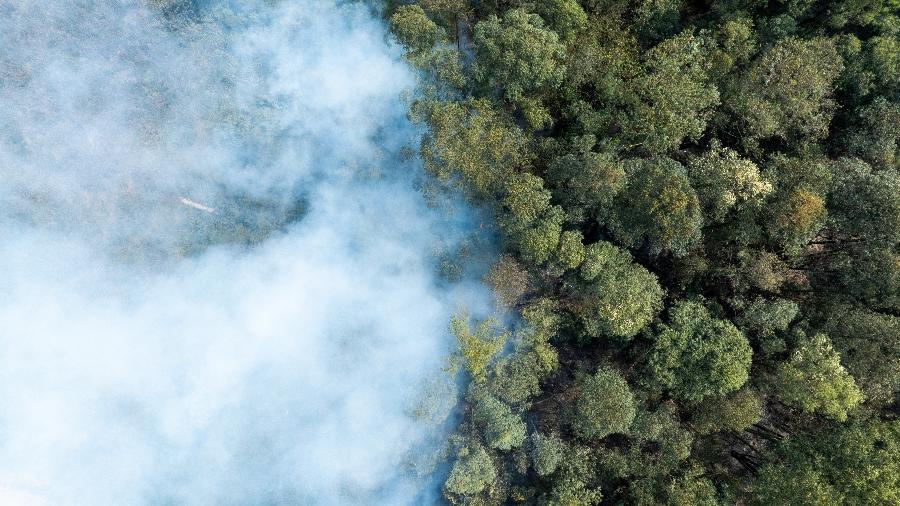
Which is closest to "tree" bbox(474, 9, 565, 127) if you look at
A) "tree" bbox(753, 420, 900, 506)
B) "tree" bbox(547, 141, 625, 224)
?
"tree" bbox(547, 141, 625, 224)

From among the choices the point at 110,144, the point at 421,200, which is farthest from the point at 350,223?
the point at 110,144

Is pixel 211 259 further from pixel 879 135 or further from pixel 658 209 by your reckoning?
pixel 879 135

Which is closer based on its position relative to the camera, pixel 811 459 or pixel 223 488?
pixel 811 459

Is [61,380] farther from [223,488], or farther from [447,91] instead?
[447,91]

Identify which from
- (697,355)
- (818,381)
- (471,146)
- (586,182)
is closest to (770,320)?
(818,381)

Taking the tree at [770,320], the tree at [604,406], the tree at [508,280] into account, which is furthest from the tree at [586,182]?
the tree at [770,320]

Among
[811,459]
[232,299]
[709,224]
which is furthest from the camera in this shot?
[232,299]

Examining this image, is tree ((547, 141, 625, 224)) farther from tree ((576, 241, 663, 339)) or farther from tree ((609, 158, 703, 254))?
tree ((576, 241, 663, 339))
